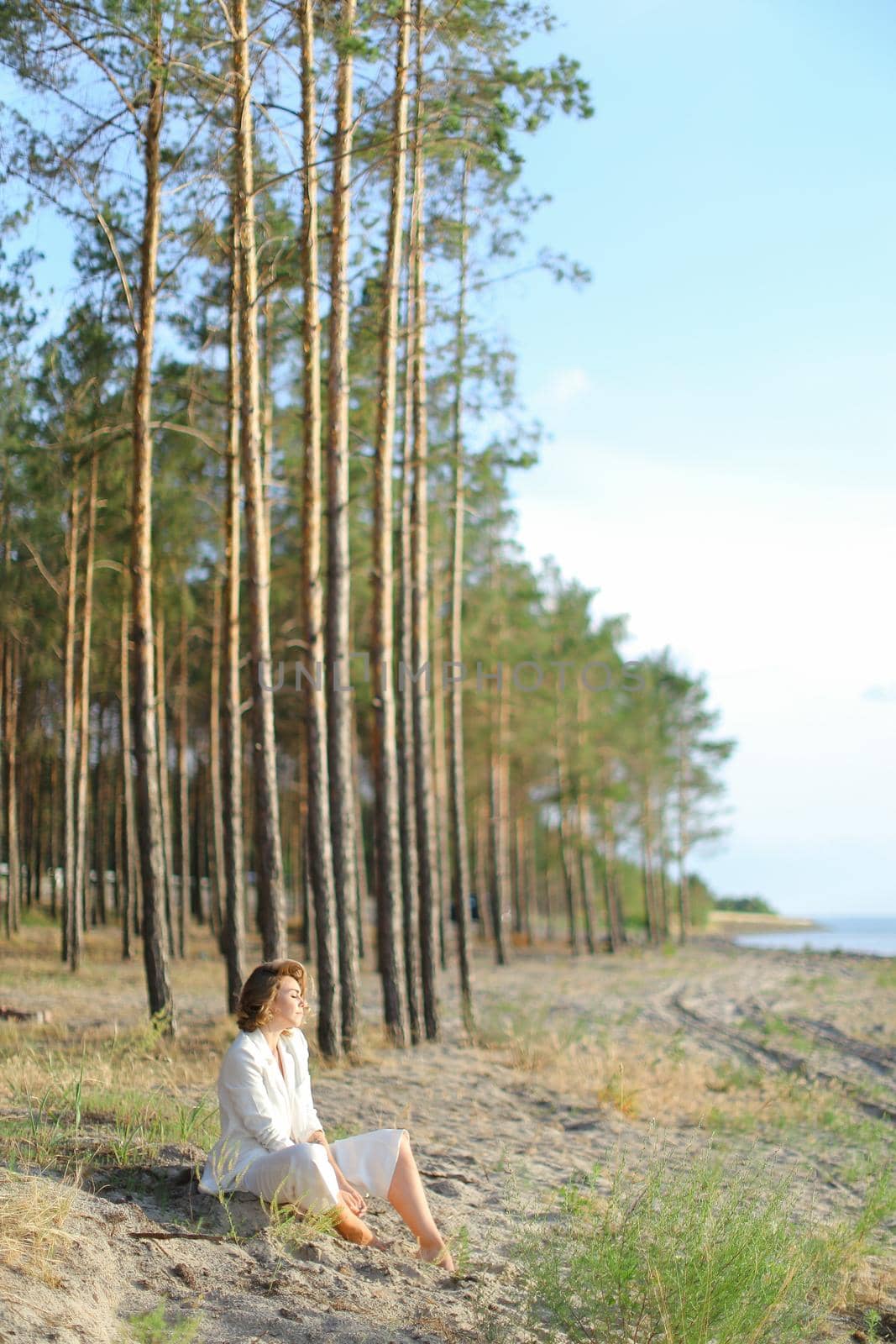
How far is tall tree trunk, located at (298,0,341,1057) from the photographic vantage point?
11.0 metres

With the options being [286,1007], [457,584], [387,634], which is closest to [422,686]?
[387,634]

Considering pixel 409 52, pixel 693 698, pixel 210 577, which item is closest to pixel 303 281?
pixel 409 52

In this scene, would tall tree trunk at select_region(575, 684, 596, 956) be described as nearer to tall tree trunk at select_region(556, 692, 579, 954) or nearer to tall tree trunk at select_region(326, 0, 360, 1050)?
tall tree trunk at select_region(556, 692, 579, 954)

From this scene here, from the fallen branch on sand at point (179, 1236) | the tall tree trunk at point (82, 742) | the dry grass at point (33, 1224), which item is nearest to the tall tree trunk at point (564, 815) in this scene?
the tall tree trunk at point (82, 742)

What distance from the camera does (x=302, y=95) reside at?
37.2 feet

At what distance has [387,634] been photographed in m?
13.3

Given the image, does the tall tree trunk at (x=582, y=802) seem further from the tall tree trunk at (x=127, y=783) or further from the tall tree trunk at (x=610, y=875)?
the tall tree trunk at (x=127, y=783)

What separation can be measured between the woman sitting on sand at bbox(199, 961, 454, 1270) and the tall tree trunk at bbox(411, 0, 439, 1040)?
8047 mm

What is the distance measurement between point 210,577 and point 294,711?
7773mm

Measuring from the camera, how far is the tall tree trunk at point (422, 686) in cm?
1335

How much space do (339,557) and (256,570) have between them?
90 cm

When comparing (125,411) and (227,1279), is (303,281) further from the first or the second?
(227,1279)

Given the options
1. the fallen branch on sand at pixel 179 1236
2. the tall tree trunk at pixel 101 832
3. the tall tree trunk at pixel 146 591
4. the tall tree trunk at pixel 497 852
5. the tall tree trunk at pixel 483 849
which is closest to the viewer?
the fallen branch on sand at pixel 179 1236

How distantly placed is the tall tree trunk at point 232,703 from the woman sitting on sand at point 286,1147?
8.13m
